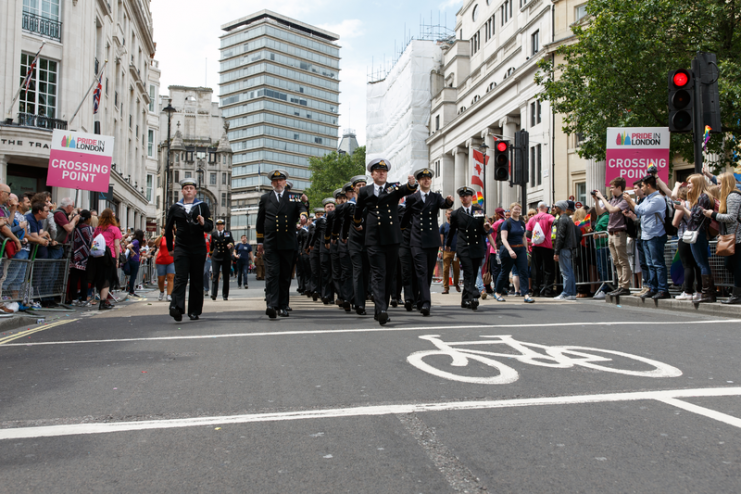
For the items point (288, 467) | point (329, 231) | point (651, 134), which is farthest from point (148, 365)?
point (651, 134)

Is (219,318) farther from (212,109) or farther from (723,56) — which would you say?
(212,109)

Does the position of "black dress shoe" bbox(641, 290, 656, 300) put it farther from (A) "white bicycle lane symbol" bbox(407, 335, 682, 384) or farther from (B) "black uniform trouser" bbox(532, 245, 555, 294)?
(A) "white bicycle lane symbol" bbox(407, 335, 682, 384)

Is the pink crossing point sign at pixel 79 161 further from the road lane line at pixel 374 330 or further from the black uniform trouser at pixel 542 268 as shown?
the black uniform trouser at pixel 542 268

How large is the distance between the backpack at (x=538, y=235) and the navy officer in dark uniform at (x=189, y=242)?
7.25 meters

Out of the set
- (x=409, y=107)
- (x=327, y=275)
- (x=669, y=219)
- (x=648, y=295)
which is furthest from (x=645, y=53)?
(x=409, y=107)

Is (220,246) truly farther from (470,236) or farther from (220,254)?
(470,236)

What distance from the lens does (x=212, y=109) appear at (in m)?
121

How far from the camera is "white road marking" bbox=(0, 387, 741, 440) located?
381 cm

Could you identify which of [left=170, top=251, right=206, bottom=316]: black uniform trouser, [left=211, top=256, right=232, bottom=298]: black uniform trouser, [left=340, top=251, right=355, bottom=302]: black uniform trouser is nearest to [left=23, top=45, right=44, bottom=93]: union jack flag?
[left=211, top=256, right=232, bottom=298]: black uniform trouser

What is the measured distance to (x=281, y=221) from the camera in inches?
406

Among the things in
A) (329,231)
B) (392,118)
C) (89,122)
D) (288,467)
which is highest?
(392,118)

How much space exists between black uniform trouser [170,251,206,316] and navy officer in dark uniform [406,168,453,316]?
10.4ft

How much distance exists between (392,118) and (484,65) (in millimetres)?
19240

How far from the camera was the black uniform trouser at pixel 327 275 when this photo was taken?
13883 mm
